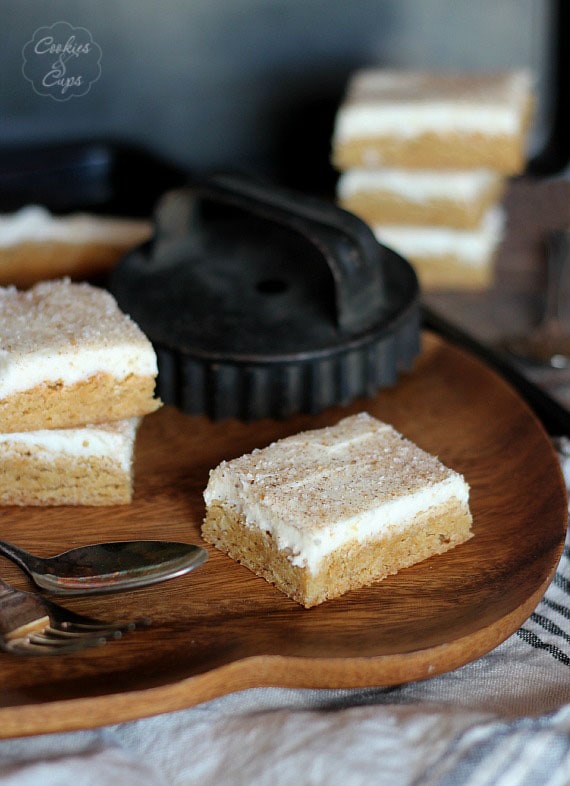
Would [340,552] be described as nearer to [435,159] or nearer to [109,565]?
[109,565]

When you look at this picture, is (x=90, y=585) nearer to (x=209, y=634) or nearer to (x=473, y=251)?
(x=209, y=634)

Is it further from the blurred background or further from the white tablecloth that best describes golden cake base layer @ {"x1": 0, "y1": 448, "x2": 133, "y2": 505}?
the blurred background

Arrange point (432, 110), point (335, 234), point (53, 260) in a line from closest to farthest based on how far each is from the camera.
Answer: point (335, 234) < point (53, 260) < point (432, 110)

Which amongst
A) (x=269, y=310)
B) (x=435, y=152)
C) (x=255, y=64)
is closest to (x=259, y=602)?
(x=269, y=310)

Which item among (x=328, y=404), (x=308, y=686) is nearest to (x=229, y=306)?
(x=328, y=404)

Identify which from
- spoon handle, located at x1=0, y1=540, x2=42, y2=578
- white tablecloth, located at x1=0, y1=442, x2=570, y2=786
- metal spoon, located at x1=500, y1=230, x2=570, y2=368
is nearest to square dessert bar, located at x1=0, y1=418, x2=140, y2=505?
spoon handle, located at x1=0, y1=540, x2=42, y2=578
